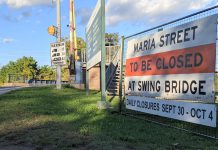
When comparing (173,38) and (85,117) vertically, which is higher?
(173,38)

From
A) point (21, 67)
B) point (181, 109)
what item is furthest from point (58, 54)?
point (21, 67)

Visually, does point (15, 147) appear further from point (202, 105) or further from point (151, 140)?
point (202, 105)

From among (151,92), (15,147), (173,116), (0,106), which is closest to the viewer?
(15,147)

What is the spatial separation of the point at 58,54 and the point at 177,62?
16449 millimetres

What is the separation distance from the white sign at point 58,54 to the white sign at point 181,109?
1403cm

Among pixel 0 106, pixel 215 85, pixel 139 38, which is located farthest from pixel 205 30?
pixel 0 106

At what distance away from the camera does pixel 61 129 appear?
26.0 feet

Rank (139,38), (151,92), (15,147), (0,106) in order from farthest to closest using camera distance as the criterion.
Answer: (0,106), (139,38), (151,92), (15,147)

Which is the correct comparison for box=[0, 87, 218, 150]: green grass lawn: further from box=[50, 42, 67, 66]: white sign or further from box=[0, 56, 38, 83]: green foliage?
box=[0, 56, 38, 83]: green foliage

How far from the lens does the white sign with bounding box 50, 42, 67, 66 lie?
23031 millimetres

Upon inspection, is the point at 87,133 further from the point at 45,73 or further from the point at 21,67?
the point at 45,73

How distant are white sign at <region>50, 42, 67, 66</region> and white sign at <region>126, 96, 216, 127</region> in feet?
46.0

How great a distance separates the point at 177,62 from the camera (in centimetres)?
756

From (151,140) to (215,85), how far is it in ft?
4.81
